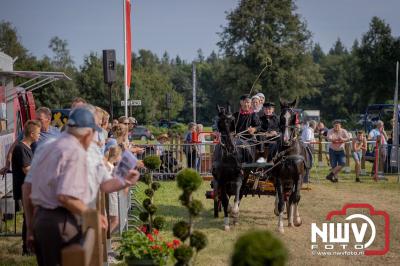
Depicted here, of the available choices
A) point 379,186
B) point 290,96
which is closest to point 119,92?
point 290,96

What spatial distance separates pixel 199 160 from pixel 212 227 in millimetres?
7088

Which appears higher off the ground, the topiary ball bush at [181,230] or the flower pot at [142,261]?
the topiary ball bush at [181,230]

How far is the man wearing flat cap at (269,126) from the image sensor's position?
10.1 metres

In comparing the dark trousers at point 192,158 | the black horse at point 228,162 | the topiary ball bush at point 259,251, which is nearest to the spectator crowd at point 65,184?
the topiary ball bush at point 259,251

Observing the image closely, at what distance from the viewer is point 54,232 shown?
3.68 meters

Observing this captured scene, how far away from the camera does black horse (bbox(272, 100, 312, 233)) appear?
945 centimetres

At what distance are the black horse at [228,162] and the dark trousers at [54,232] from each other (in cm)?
577

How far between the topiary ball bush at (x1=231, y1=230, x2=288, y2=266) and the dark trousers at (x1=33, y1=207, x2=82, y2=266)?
147 centimetres

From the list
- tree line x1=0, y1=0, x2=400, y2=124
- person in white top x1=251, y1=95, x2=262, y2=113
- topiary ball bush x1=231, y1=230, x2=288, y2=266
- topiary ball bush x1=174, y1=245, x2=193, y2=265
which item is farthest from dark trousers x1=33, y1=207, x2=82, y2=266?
tree line x1=0, y1=0, x2=400, y2=124

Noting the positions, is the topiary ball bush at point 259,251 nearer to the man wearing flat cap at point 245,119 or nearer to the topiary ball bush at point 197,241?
the topiary ball bush at point 197,241

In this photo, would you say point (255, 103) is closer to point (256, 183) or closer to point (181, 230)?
point (256, 183)

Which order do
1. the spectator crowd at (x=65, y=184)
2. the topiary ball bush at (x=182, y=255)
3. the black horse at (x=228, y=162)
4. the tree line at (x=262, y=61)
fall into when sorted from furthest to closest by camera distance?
the tree line at (x=262, y=61), the black horse at (x=228, y=162), the topiary ball bush at (x=182, y=255), the spectator crowd at (x=65, y=184)

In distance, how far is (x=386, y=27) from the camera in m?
60.2

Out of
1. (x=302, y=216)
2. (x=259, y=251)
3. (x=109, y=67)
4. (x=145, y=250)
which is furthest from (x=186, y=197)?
(x=109, y=67)
